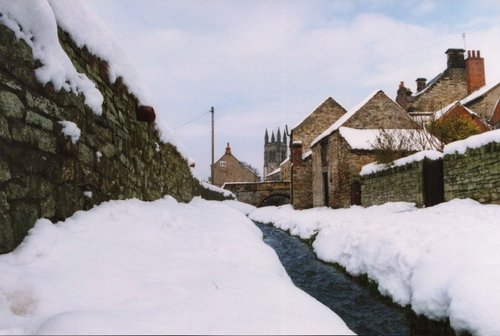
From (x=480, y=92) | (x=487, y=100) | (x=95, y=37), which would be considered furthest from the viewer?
(x=480, y=92)

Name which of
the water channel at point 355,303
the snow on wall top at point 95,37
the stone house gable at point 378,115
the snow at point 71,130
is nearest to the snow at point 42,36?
the snow at point 71,130

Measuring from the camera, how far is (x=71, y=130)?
333cm

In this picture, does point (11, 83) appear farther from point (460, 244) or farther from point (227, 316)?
point (460, 244)

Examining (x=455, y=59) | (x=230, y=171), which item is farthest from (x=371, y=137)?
(x=230, y=171)

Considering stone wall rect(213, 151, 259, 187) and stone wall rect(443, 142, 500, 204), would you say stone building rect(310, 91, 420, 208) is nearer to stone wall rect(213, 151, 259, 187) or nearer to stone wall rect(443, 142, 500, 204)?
stone wall rect(443, 142, 500, 204)

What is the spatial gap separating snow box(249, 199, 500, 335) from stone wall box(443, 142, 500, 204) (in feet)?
0.96

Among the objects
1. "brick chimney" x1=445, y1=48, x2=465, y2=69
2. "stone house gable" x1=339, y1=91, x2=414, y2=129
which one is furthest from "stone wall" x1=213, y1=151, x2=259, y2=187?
"stone house gable" x1=339, y1=91, x2=414, y2=129

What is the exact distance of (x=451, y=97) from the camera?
30.6 meters

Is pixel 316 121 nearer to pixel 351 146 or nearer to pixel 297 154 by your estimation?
pixel 297 154

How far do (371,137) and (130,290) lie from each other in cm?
1773

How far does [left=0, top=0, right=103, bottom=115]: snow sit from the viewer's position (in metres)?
2.69

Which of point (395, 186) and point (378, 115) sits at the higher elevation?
point (378, 115)

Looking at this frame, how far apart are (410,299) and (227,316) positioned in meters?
4.08

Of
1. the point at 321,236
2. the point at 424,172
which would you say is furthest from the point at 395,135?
the point at 321,236
